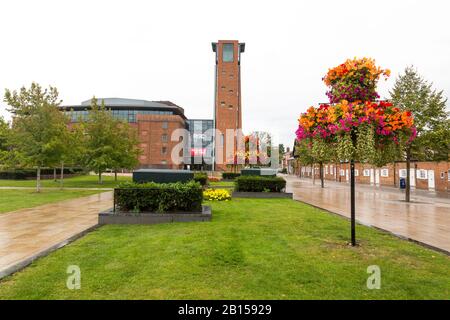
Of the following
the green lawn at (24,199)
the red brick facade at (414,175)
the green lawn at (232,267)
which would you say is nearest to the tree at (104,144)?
the green lawn at (24,199)

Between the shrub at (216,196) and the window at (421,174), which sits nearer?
the shrub at (216,196)

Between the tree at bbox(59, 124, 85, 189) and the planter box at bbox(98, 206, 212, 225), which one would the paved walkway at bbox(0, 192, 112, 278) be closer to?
the planter box at bbox(98, 206, 212, 225)

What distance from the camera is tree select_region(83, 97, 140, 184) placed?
31.3 meters

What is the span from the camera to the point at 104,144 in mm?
32469

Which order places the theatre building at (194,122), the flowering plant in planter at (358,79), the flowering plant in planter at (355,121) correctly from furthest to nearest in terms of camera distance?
1. the theatre building at (194,122)
2. the flowering plant in planter at (358,79)
3. the flowering plant in planter at (355,121)

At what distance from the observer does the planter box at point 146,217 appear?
9.97 m

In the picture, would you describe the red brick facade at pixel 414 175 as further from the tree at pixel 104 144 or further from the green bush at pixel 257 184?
the tree at pixel 104 144

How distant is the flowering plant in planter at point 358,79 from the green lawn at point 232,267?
3.76m

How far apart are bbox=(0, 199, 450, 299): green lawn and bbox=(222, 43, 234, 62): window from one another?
57.3m

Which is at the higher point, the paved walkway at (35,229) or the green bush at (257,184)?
the green bush at (257,184)

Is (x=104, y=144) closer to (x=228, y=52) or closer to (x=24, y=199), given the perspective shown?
(x=24, y=199)

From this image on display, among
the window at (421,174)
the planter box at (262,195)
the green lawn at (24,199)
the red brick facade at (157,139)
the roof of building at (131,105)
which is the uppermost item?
the roof of building at (131,105)

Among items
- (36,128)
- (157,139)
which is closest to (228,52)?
(157,139)

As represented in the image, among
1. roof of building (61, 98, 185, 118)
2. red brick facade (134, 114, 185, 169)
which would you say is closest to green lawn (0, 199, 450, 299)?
red brick facade (134, 114, 185, 169)
